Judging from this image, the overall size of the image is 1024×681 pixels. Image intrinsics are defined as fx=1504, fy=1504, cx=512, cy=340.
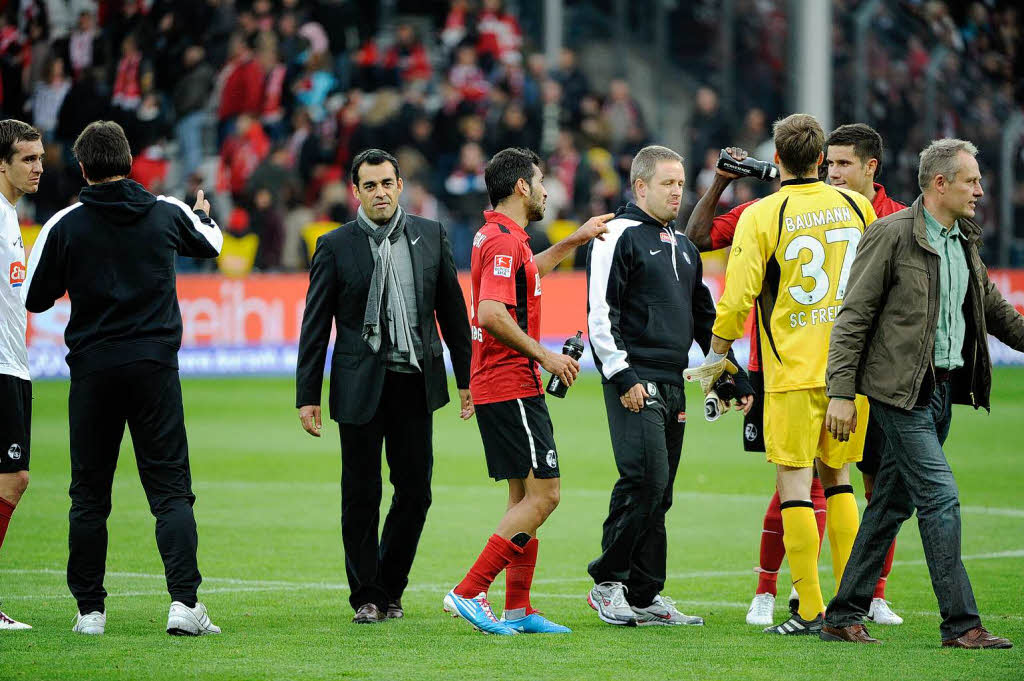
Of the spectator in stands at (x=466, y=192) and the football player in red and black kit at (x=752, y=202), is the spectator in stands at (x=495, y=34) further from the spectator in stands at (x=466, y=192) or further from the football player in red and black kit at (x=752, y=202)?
the football player in red and black kit at (x=752, y=202)

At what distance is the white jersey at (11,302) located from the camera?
707 centimetres

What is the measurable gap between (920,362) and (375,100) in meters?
19.1

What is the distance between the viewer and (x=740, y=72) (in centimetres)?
2664

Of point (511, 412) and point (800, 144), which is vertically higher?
point (800, 144)

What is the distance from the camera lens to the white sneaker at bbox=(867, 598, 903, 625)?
7191mm

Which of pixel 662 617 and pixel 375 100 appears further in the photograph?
pixel 375 100

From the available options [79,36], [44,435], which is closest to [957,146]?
[44,435]

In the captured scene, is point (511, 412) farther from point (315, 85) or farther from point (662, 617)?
point (315, 85)

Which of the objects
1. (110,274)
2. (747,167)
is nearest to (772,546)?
(747,167)

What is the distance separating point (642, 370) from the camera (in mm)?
7176

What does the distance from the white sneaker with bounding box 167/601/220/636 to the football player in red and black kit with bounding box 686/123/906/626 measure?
2.59 metres

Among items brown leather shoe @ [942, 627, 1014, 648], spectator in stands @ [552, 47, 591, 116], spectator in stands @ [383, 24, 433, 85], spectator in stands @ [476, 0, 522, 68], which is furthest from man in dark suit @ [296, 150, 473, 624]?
spectator in stands @ [476, 0, 522, 68]

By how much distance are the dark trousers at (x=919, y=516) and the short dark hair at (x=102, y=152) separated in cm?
353

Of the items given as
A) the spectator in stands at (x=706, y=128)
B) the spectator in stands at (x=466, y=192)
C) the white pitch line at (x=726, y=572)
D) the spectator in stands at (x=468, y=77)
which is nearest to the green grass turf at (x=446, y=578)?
the white pitch line at (x=726, y=572)
